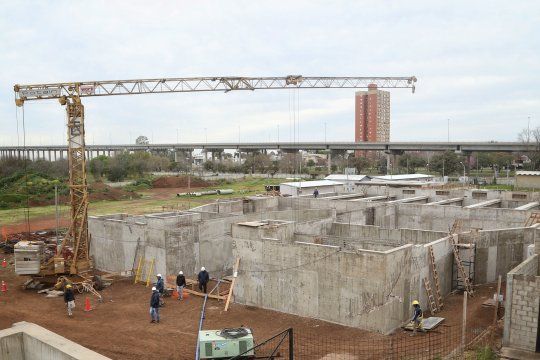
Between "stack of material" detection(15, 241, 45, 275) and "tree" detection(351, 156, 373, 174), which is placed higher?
"tree" detection(351, 156, 373, 174)

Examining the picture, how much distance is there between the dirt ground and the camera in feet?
45.4

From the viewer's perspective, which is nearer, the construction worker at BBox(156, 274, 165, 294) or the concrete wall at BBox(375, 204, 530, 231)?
the construction worker at BBox(156, 274, 165, 294)

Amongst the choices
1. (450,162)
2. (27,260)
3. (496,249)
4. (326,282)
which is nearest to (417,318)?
(326,282)

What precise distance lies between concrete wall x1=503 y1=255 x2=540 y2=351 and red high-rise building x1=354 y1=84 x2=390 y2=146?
12575 cm

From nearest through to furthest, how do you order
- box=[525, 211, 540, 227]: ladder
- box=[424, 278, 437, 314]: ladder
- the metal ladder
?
1. box=[424, 278, 437, 314]: ladder
2. the metal ladder
3. box=[525, 211, 540, 227]: ladder

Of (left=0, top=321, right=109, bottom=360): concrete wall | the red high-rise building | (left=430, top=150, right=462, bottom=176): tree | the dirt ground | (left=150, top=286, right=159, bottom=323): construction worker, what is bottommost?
the dirt ground

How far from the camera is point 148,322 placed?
1605 centimetres

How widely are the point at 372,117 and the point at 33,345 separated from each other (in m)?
136

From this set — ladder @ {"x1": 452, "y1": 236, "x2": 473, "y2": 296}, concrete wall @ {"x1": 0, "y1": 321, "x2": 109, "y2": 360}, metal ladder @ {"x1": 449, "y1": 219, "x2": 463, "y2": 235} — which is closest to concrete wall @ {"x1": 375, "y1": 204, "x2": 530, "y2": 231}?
metal ladder @ {"x1": 449, "y1": 219, "x2": 463, "y2": 235}

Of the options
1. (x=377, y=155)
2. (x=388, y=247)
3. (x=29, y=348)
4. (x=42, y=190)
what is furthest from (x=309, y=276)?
(x=377, y=155)

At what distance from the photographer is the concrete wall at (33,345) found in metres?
8.76

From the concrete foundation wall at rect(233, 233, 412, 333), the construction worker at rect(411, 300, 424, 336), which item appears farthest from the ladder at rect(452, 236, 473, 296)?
the construction worker at rect(411, 300, 424, 336)

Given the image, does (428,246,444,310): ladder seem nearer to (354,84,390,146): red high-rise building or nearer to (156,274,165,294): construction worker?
(156,274,165,294): construction worker

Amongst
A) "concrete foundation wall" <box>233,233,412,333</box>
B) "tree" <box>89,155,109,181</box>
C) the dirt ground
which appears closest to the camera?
the dirt ground
